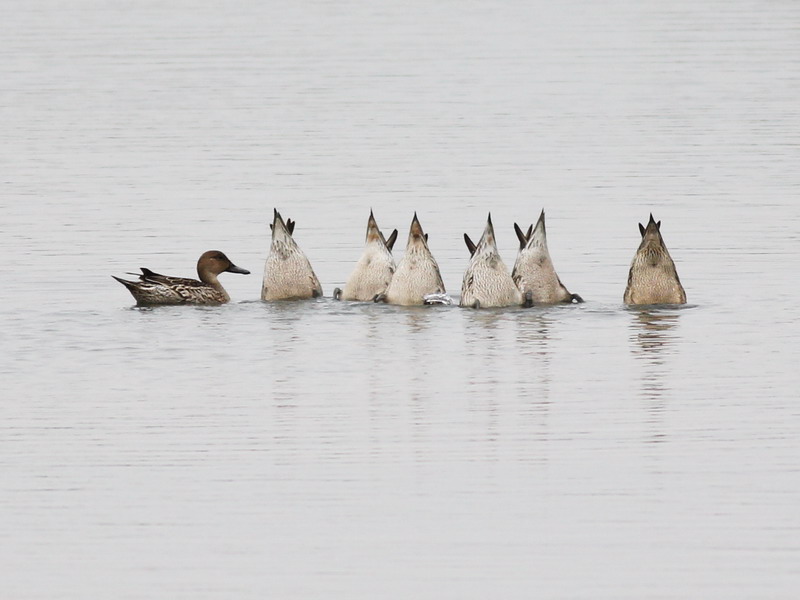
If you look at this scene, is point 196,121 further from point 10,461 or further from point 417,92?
point 10,461

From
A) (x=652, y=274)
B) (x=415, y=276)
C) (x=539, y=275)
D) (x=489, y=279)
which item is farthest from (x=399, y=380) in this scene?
(x=652, y=274)

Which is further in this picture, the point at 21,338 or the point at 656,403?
the point at 21,338

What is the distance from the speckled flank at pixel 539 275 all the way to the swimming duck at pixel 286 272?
1882mm

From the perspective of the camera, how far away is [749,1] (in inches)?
2820

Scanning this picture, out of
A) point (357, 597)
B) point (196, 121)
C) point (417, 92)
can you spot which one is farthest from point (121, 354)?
point (417, 92)

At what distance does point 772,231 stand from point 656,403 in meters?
9.27

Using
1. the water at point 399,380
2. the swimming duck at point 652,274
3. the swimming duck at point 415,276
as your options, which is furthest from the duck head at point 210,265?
the swimming duck at point 652,274

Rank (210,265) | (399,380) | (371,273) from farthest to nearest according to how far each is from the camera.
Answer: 1. (210,265)
2. (371,273)
3. (399,380)

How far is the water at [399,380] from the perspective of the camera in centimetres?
895

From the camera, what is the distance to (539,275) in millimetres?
16078

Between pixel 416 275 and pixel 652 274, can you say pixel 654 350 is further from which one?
pixel 416 275

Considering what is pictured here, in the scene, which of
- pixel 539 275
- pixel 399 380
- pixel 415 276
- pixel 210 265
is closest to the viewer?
pixel 399 380

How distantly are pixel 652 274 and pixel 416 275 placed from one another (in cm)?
202

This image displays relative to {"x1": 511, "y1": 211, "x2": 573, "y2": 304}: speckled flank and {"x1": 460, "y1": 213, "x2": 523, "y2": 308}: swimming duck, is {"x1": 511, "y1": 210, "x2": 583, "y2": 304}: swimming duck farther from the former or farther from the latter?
{"x1": 460, "y1": 213, "x2": 523, "y2": 308}: swimming duck
